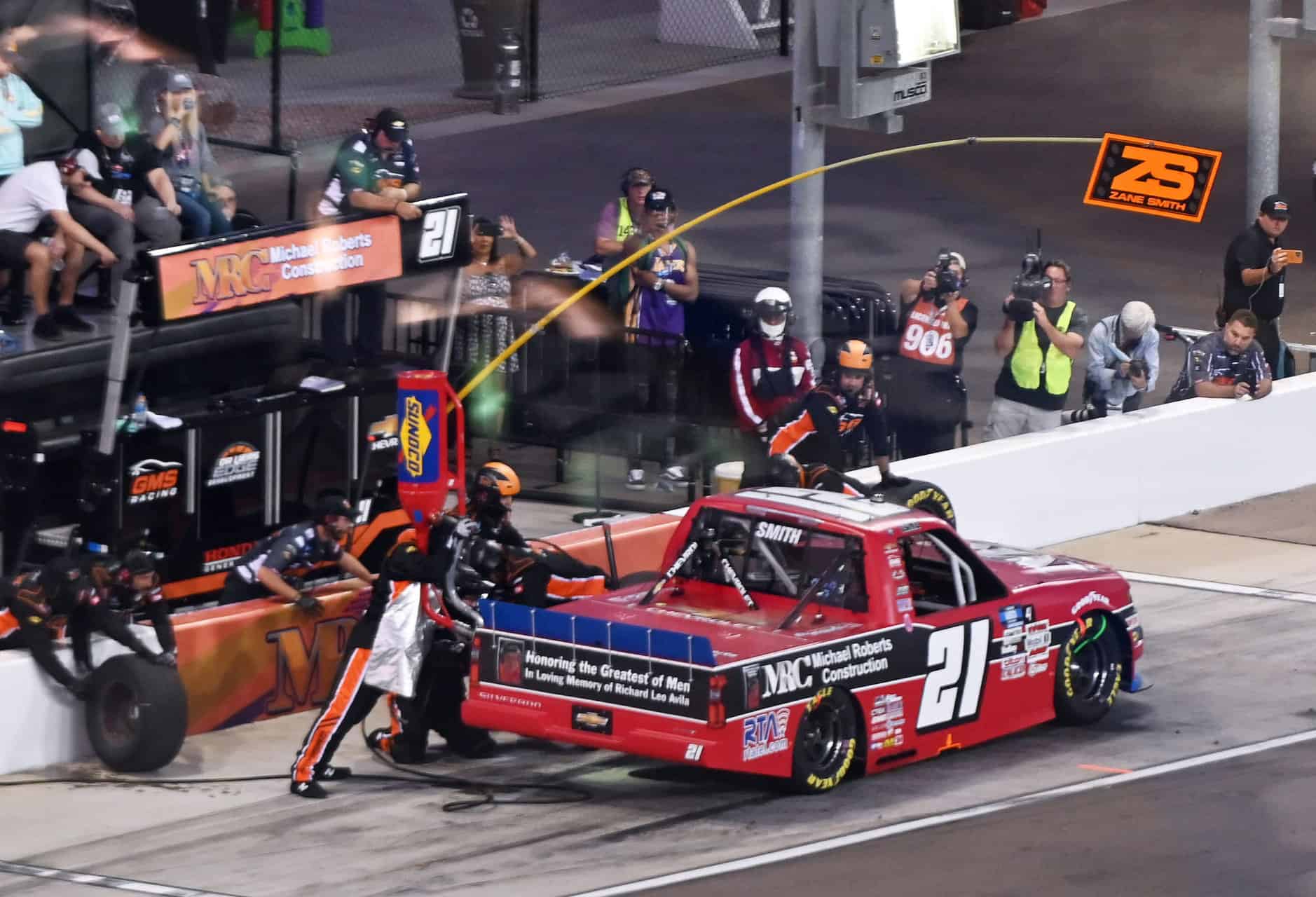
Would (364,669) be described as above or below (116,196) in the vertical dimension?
below

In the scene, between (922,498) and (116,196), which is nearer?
(922,498)

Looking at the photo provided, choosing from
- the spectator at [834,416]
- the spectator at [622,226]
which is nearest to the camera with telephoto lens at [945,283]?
the spectator at [834,416]

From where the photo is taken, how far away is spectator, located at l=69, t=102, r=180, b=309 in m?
16.7

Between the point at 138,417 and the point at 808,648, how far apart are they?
4.55m

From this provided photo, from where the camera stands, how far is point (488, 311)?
19172 mm

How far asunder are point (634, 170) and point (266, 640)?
615cm

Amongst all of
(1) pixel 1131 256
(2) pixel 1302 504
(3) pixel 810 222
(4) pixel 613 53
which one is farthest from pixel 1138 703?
(4) pixel 613 53

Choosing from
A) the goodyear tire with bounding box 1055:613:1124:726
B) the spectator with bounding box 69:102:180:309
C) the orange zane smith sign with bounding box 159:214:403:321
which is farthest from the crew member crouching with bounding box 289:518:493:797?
the spectator with bounding box 69:102:180:309

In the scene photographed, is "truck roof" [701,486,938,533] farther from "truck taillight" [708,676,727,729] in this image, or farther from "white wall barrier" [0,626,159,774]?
"white wall barrier" [0,626,159,774]

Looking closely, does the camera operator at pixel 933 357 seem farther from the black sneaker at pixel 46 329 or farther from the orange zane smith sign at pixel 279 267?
the black sneaker at pixel 46 329

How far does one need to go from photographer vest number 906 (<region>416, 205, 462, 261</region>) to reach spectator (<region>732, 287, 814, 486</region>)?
2405 millimetres

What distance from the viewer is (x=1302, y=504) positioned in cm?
2003

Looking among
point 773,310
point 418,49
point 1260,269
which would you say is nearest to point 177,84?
point 773,310

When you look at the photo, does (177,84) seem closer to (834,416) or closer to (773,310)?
(773,310)
